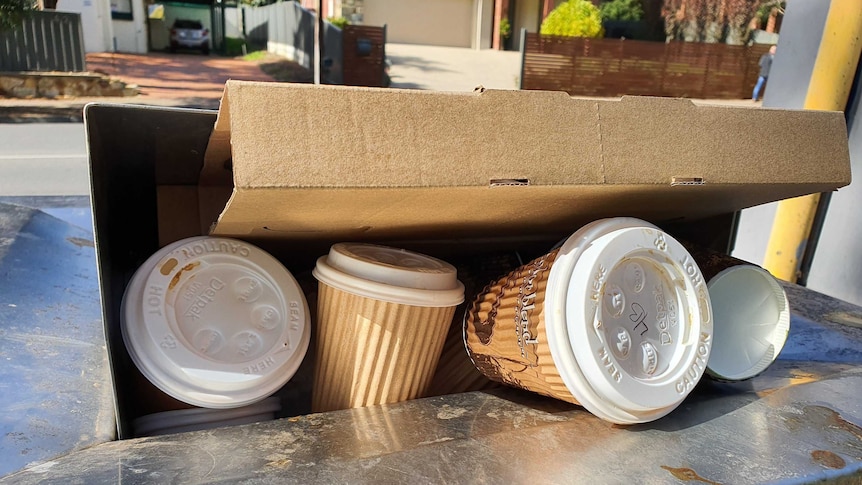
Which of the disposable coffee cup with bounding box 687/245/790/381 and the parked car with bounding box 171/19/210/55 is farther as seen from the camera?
the parked car with bounding box 171/19/210/55

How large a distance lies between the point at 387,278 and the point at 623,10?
21052mm

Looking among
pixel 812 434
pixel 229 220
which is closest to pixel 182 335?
pixel 229 220

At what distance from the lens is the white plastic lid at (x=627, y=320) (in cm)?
107

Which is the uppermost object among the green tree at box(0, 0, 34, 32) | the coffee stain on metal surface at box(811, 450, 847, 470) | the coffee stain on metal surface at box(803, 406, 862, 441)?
the green tree at box(0, 0, 34, 32)

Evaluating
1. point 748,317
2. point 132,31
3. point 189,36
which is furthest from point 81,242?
point 189,36

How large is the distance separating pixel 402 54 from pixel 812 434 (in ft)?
61.6

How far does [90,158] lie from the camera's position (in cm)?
111

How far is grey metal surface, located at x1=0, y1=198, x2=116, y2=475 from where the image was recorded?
1.10 m

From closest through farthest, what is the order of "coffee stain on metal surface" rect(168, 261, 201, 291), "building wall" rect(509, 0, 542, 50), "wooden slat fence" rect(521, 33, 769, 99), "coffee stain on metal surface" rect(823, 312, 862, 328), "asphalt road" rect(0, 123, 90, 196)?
"coffee stain on metal surface" rect(168, 261, 201, 291)
"coffee stain on metal surface" rect(823, 312, 862, 328)
"asphalt road" rect(0, 123, 90, 196)
"wooden slat fence" rect(521, 33, 769, 99)
"building wall" rect(509, 0, 542, 50)

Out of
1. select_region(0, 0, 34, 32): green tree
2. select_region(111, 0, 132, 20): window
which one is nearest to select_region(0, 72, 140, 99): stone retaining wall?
select_region(0, 0, 34, 32): green tree

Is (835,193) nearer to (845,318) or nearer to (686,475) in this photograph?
(845,318)

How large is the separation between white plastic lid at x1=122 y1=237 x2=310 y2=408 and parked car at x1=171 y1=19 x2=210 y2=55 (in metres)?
22.8

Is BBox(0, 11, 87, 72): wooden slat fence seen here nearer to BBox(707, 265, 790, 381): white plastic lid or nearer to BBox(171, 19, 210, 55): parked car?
BBox(171, 19, 210, 55): parked car

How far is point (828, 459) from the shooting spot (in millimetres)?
1094
